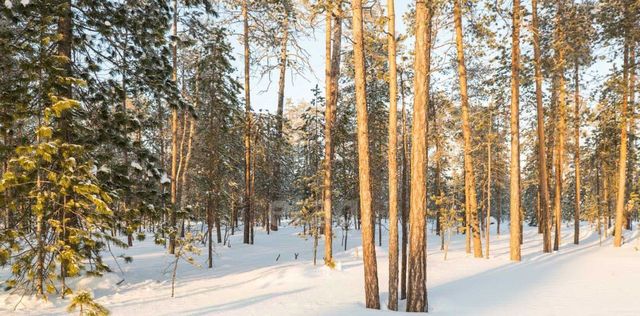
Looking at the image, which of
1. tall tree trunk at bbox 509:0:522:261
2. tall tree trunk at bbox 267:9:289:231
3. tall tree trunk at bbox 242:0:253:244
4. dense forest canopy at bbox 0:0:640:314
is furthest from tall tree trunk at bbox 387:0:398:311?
tall tree trunk at bbox 242:0:253:244

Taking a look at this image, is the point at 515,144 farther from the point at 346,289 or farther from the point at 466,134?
the point at 346,289

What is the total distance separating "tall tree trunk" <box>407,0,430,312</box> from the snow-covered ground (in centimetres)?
57

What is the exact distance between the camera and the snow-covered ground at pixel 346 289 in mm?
7996

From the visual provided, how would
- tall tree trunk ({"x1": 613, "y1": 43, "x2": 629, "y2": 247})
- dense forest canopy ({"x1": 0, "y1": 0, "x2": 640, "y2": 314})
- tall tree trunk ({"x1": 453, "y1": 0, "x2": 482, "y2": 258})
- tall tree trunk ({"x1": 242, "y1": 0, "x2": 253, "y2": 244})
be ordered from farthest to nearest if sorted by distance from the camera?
1. tall tree trunk ({"x1": 242, "y1": 0, "x2": 253, "y2": 244})
2. tall tree trunk ({"x1": 613, "y1": 43, "x2": 629, "y2": 247})
3. tall tree trunk ({"x1": 453, "y1": 0, "x2": 482, "y2": 258})
4. dense forest canopy ({"x1": 0, "y1": 0, "x2": 640, "y2": 314})

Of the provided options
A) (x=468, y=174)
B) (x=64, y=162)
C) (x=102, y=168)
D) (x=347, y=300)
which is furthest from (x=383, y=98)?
(x=64, y=162)

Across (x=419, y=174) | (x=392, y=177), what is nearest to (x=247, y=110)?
(x=392, y=177)

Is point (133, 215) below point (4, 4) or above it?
below

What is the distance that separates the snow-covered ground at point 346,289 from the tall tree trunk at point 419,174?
1.88 ft

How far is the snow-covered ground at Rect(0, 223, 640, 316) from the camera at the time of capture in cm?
800

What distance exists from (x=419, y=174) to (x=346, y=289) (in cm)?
414

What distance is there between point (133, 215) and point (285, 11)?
9948 millimetres

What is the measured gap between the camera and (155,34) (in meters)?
8.94

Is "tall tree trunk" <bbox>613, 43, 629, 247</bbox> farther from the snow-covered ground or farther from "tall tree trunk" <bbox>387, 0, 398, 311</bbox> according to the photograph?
"tall tree trunk" <bbox>387, 0, 398, 311</bbox>

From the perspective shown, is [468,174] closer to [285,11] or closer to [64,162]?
[285,11]
